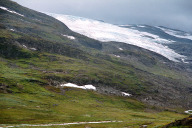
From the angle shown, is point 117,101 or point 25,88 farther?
point 117,101

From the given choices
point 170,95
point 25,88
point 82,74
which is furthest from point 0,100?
point 170,95

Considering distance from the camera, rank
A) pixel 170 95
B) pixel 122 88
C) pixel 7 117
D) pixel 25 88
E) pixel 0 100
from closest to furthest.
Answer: pixel 7 117
pixel 0 100
pixel 25 88
pixel 122 88
pixel 170 95

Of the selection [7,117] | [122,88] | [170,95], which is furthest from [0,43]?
[170,95]

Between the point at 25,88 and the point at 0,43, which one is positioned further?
the point at 0,43

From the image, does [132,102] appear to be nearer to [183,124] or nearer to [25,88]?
[25,88]

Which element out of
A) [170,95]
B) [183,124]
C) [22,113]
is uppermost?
[183,124]

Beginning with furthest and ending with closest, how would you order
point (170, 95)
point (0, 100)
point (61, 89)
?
point (170, 95) → point (61, 89) → point (0, 100)

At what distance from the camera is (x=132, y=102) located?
140 metres

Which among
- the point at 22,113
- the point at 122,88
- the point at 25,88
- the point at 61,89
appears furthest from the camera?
the point at 122,88

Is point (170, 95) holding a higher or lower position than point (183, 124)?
lower

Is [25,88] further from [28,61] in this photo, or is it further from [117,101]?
[28,61]

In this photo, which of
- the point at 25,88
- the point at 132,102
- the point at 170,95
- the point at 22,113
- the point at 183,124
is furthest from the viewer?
the point at 170,95

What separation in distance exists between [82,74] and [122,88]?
129 ft

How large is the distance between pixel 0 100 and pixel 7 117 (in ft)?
76.3
